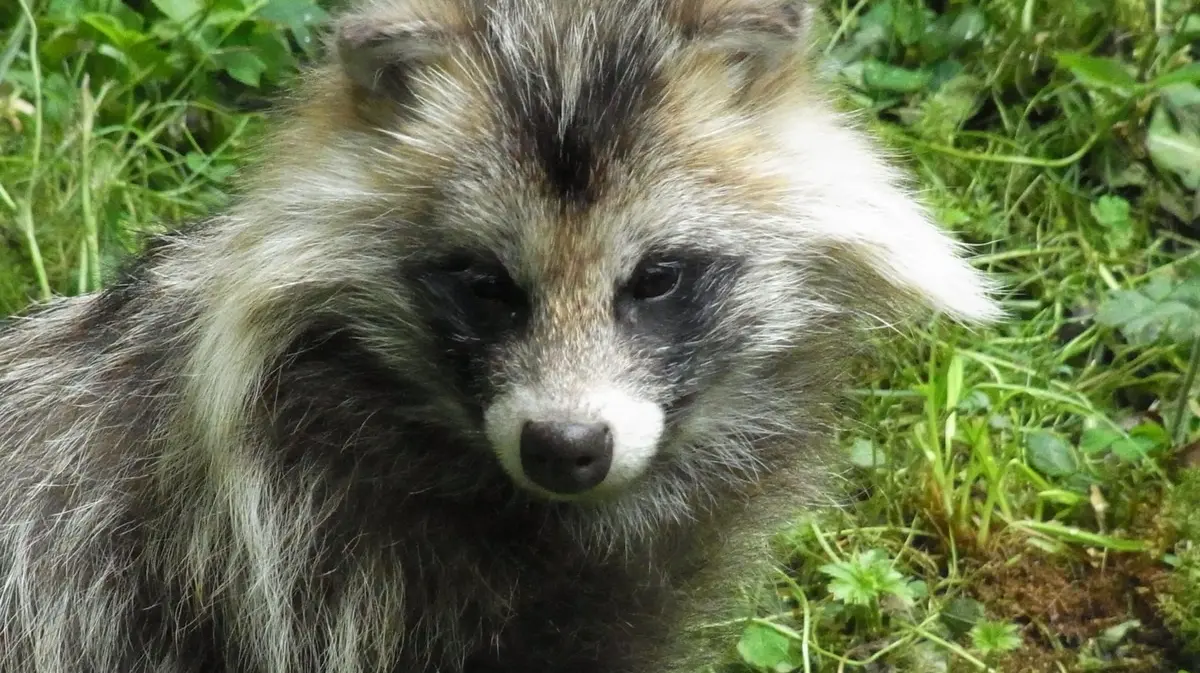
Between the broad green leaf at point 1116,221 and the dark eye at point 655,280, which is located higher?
the dark eye at point 655,280

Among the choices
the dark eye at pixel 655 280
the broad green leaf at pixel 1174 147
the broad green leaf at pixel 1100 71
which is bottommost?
the broad green leaf at pixel 1174 147

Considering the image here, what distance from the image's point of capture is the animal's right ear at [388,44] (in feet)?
6.09

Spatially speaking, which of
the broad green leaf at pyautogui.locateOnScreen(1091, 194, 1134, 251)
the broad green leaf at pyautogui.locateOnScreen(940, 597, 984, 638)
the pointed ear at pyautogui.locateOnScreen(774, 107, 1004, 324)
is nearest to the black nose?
the pointed ear at pyautogui.locateOnScreen(774, 107, 1004, 324)

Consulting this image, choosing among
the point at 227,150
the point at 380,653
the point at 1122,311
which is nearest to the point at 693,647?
the point at 380,653

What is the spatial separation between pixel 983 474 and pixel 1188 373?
48 centimetres

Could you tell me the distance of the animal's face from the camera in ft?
5.94

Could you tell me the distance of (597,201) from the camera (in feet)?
5.95

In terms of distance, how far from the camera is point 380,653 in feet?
6.82

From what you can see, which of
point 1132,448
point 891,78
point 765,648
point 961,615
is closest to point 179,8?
point 891,78

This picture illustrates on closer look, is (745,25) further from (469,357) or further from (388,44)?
(469,357)

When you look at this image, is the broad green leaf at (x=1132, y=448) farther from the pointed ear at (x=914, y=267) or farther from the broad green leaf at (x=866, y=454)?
the pointed ear at (x=914, y=267)

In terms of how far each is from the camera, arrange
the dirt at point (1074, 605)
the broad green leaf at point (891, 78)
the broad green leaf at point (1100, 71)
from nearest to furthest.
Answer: the dirt at point (1074, 605)
the broad green leaf at point (1100, 71)
the broad green leaf at point (891, 78)

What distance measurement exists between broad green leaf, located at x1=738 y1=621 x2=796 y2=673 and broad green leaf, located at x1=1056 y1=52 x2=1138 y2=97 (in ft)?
4.88

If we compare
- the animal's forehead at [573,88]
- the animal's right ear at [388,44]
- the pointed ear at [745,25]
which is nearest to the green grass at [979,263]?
the pointed ear at [745,25]
